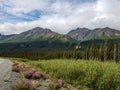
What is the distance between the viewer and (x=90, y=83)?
16547 millimetres

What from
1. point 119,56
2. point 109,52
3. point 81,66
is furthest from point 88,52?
point 81,66

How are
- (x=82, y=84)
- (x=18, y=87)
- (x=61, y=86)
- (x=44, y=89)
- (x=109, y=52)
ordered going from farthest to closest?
(x=109, y=52), (x=82, y=84), (x=61, y=86), (x=44, y=89), (x=18, y=87)

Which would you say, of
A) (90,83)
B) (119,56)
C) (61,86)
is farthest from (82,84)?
(119,56)

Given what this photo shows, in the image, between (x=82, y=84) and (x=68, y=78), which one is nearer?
(x=82, y=84)

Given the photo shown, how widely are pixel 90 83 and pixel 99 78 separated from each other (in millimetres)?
675

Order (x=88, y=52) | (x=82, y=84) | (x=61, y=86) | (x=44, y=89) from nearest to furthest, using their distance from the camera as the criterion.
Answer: (x=44, y=89) < (x=61, y=86) < (x=82, y=84) < (x=88, y=52)

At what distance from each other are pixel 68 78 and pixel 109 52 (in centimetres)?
10300

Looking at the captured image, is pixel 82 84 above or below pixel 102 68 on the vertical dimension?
below

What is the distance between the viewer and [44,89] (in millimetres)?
14945

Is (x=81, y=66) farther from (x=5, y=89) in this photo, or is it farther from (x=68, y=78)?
(x=5, y=89)

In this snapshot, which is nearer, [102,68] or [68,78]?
[102,68]

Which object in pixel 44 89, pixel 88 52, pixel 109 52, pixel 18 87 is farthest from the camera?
pixel 88 52

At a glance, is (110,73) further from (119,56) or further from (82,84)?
(119,56)

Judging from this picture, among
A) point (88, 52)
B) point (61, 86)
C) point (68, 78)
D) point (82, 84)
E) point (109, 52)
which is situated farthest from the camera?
point (88, 52)
